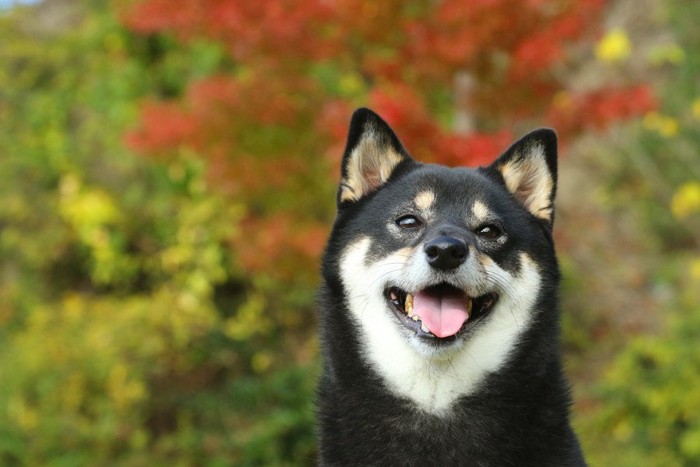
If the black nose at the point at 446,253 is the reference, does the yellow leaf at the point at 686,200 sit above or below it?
below

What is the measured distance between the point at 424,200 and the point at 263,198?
4.87 m

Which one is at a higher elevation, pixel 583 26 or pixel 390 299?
pixel 583 26

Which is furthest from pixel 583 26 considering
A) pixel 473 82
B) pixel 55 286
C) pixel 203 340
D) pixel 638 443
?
pixel 55 286

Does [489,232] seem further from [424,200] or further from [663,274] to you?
[663,274]

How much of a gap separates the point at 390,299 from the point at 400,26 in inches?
166

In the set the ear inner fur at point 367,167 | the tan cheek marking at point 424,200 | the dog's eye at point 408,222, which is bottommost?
the dog's eye at point 408,222

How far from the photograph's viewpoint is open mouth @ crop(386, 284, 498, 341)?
2.95 metres

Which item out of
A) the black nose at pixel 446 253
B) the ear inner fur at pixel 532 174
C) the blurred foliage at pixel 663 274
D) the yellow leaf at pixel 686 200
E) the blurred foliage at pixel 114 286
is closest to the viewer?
the black nose at pixel 446 253

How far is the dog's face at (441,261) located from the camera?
2.94m

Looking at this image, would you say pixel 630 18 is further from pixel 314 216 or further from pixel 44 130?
pixel 44 130

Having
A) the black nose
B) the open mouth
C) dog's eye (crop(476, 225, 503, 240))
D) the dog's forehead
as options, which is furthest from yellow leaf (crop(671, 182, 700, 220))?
the black nose

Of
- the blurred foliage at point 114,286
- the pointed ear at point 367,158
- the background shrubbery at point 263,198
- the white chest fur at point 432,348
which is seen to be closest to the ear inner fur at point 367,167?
the pointed ear at point 367,158

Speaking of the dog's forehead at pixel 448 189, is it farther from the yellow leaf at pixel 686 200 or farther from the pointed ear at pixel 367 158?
the yellow leaf at pixel 686 200

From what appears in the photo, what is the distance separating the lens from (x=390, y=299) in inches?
119
